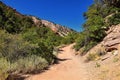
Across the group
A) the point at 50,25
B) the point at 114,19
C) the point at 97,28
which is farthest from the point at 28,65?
the point at 50,25

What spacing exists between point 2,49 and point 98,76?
230 inches

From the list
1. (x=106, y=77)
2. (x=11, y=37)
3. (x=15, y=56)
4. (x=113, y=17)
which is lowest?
(x=106, y=77)

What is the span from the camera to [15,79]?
10.9 meters

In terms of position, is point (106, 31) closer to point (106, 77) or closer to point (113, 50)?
point (113, 50)

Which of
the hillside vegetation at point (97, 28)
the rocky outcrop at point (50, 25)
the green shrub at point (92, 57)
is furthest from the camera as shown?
the rocky outcrop at point (50, 25)

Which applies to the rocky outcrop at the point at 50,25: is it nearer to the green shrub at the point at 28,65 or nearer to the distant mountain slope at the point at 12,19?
the distant mountain slope at the point at 12,19

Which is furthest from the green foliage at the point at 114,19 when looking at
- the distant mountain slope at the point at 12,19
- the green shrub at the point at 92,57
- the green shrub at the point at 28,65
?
the distant mountain slope at the point at 12,19

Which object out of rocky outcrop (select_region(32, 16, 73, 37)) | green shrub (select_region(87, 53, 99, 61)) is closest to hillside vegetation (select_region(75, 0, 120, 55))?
green shrub (select_region(87, 53, 99, 61))

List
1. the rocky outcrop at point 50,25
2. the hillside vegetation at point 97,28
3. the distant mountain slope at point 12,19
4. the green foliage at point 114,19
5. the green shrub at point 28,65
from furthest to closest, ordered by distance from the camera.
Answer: the rocky outcrop at point 50,25
the distant mountain slope at point 12,19
the green foliage at point 114,19
the hillside vegetation at point 97,28
the green shrub at point 28,65

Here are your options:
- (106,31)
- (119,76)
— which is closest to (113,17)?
(106,31)

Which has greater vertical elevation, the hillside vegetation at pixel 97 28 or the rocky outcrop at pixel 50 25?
the rocky outcrop at pixel 50 25

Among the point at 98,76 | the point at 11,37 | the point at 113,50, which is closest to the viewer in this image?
the point at 98,76

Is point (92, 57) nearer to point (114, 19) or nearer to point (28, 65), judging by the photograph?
point (28, 65)

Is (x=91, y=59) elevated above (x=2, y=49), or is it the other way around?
(x=2, y=49)
